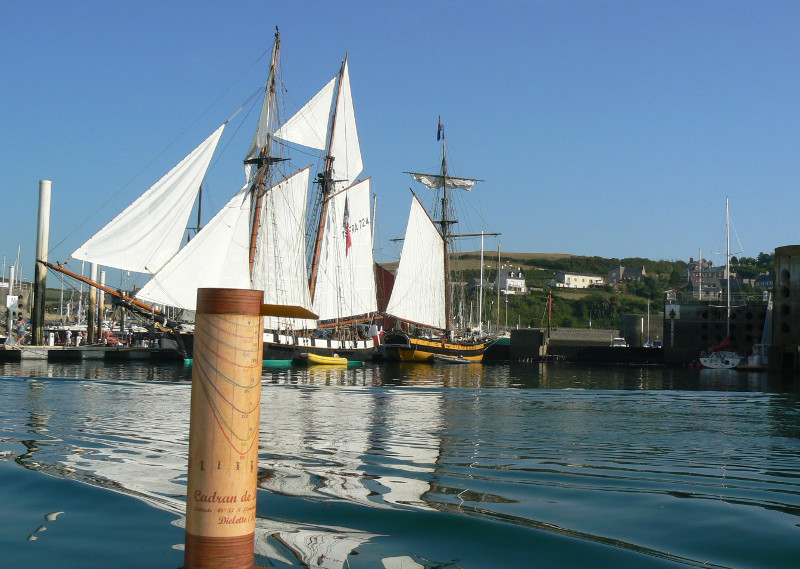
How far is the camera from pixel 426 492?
279 inches

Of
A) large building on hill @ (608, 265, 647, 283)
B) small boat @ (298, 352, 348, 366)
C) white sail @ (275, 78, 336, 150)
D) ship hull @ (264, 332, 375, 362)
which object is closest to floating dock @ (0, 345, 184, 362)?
ship hull @ (264, 332, 375, 362)

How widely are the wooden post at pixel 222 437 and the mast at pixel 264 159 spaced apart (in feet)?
171

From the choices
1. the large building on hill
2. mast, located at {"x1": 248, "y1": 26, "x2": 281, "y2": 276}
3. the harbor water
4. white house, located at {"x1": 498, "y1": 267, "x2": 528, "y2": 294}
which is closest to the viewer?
the harbor water

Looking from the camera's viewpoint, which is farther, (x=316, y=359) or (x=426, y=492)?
(x=316, y=359)

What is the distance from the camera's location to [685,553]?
205 inches

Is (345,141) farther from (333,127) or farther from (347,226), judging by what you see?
(347,226)

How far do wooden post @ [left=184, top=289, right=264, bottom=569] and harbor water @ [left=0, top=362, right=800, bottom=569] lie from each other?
4.90 feet

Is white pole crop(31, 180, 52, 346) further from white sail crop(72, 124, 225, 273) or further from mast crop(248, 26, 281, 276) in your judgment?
mast crop(248, 26, 281, 276)

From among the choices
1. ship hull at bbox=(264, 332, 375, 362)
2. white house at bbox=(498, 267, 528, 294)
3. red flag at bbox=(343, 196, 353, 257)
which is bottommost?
ship hull at bbox=(264, 332, 375, 362)

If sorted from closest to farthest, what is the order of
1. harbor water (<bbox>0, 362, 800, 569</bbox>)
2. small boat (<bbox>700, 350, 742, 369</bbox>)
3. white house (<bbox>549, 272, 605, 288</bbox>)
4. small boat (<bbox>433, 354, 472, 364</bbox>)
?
harbor water (<bbox>0, 362, 800, 569</bbox>)
small boat (<bbox>700, 350, 742, 369</bbox>)
small boat (<bbox>433, 354, 472, 364</bbox>)
white house (<bbox>549, 272, 605, 288</bbox>)

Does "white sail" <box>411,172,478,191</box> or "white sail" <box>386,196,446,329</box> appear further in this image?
"white sail" <box>411,172,478,191</box>

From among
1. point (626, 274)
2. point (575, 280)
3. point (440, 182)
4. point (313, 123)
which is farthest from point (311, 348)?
point (626, 274)

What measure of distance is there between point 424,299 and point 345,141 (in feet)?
52.7

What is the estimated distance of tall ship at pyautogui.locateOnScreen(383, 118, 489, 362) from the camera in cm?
6644
